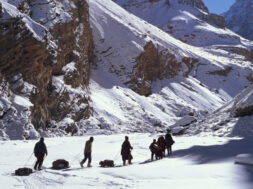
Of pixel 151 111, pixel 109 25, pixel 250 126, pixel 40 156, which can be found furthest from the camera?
pixel 109 25

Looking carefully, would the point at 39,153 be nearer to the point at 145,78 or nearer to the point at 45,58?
the point at 45,58

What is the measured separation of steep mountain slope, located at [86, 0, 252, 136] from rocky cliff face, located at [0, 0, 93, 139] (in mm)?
4122

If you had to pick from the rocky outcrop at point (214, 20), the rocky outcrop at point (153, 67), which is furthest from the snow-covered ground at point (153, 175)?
the rocky outcrop at point (214, 20)

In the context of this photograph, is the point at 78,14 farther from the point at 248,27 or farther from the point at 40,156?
the point at 248,27

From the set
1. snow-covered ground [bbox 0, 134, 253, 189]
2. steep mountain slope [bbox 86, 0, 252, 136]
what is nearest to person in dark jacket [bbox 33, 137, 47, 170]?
snow-covered ground [bbox 0, 134, 253, 189]

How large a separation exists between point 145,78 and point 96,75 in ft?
33.0

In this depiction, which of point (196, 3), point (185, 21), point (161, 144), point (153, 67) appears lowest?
point (161, 144)

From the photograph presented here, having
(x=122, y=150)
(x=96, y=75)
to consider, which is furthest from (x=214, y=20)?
(x=122, y=150)

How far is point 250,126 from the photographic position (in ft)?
68.5

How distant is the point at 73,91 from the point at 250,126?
2059 cm

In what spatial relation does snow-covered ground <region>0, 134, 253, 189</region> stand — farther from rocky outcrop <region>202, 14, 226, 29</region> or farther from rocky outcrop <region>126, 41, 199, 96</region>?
rocky outcrop <region>202, 14, 226, 29</region>

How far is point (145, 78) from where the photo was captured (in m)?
52.3

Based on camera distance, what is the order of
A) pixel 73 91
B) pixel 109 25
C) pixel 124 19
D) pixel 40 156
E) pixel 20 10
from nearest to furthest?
pixel 40 156 < pixel 20 10 < pixel 73 91 < pixel 109 25 < pixel 124 19

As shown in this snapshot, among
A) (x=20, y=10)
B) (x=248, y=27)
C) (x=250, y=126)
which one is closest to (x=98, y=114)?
(x=20, y=10)
